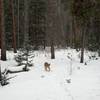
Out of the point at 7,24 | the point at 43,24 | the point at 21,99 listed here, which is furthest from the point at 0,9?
the point at 43,24

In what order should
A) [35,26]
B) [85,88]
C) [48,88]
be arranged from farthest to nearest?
[35,26]
[85,88]
[48,88]

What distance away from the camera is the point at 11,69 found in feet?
41.5

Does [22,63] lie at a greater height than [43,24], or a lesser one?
lesser

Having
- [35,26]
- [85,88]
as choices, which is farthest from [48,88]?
[35,26]

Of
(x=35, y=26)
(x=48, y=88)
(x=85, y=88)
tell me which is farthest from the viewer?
(x=35, y=26)

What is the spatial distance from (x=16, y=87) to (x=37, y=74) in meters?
2.88

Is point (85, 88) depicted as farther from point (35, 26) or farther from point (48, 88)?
point (35, 26)

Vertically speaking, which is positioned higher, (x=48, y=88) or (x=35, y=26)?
(x=35, y=26)

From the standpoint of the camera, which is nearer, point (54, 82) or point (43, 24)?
point (54, 82)

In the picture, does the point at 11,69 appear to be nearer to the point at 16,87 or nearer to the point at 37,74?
the point at 37,74

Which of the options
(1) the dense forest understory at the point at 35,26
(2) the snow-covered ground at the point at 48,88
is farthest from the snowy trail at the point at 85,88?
(1) the dense forest understory at the point at 35,26

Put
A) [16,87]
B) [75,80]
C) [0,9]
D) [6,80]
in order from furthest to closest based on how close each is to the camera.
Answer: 1. [0,9]
2. [75,80]
3. [6,80]
4. [16,87]

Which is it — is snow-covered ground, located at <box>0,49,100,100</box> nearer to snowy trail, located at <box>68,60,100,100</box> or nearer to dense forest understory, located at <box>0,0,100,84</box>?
snowy trail, located at <box>68,60,100,100</box>

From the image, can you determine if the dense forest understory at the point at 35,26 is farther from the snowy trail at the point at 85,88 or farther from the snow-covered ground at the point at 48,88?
the snowy trail at the point at 85,88
